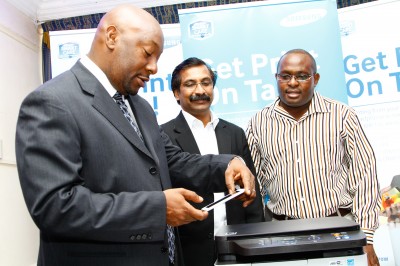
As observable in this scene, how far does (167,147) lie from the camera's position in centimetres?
166

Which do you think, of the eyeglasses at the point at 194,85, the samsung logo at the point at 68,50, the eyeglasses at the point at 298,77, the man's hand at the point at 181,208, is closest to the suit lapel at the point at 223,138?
the eyeglasses at the point at 194,85

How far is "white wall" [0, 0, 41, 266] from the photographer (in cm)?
A: 350

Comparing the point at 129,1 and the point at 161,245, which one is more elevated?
the point at 129,1

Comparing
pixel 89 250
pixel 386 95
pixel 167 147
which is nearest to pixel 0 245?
pixel 167 147

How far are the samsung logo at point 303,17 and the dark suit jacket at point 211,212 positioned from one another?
3.43ft

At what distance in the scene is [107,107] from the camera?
1.27 meters

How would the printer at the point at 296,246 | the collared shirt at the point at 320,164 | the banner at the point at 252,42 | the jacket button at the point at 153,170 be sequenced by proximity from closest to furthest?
the printer at the point at 296,246
the jacket button at the point at 153,170
the collared shirt at the point at 320,164
the banner at the point at 252,42

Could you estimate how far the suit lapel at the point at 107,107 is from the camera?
4.09 feet

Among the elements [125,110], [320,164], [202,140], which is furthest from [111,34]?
[320,164]

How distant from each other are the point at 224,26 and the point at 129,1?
1482 millimetres

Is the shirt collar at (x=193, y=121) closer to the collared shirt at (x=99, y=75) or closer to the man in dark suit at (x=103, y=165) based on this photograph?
the man in dark suit at (x=103, y=165)

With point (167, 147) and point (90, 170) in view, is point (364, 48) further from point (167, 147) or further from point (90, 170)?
point (90, 170)

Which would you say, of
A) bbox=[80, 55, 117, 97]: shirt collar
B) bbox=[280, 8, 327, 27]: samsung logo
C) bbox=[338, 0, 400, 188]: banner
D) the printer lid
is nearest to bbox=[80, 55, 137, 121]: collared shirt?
bbox=[80, 55, 117, 97]: shirt collar

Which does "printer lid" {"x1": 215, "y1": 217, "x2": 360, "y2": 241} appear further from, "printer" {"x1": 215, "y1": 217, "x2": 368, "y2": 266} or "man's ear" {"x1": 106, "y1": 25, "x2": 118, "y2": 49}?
"man's ear" {"x1": 106, "y1": 25, "x2": 118, "y2": 49}
